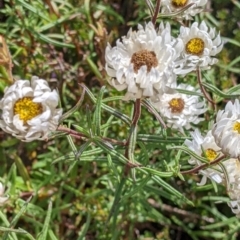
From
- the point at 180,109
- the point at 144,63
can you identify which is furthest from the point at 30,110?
the point at 180,109

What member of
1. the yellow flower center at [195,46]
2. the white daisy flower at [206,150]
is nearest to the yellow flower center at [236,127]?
the white daisy flower at [206,150]

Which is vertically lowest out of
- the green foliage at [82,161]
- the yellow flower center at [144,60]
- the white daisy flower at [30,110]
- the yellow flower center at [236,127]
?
the green foliage at [82,161]

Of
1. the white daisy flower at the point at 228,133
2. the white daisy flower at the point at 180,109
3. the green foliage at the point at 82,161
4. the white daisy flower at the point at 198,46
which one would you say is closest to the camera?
the white daisy flower at the point at 228,133

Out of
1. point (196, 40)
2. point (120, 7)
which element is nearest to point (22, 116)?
point (196, 40)

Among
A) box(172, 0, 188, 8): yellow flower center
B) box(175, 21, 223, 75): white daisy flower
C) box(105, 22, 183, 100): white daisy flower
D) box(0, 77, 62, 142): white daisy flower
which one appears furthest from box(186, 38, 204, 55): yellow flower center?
box(0, 77, 62, 142): white daisy flower

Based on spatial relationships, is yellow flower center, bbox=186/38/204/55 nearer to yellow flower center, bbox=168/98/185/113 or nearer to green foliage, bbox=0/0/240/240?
yellow flower center, bbox=168/98/185/113

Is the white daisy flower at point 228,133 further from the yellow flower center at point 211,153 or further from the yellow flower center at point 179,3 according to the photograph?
the yellow flower center at point 179,3
